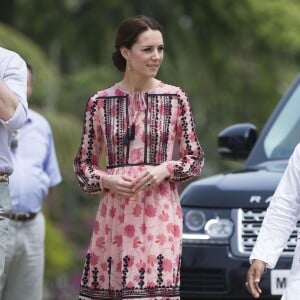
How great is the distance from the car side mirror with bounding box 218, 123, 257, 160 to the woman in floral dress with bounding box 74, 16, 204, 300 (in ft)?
7.53

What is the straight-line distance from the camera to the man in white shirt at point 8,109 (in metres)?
6.91

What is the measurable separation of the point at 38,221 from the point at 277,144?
Answer: 1.59 m

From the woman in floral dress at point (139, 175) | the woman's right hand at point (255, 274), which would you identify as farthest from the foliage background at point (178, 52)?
the woman's right hand at point (255, 274)

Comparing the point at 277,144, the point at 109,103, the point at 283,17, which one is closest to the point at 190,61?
the point at 283,17

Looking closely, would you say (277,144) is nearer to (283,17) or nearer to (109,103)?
(109,103)

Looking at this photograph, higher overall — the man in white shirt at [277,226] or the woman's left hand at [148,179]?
the woman's left hand at [148,179]

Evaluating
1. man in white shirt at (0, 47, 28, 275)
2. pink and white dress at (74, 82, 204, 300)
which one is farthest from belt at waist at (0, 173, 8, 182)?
pink and white dress at (74, 82, 204, 300)

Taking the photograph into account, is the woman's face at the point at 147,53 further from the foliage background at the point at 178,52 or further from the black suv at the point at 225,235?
the foliage background at the point at 178,52

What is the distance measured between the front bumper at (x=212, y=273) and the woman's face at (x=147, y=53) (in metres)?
1.72

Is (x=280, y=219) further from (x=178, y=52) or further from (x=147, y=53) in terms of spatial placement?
(x=178, y=52)

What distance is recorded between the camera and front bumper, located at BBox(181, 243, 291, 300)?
883 cm

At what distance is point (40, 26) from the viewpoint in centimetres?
2339

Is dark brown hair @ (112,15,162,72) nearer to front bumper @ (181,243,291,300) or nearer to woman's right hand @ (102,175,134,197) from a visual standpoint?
woman's right hand @ (102,175,134,197)

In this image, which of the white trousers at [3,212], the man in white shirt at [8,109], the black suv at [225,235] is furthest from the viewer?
the black suv at [225,235]
